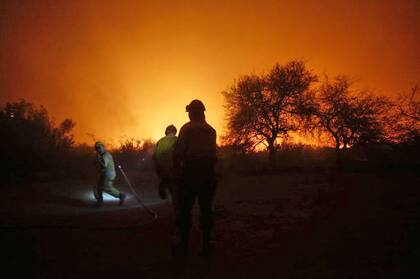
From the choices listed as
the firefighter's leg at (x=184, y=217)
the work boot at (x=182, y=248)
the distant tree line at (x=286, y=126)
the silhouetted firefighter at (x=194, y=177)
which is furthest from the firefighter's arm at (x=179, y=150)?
the distant tree line at (x=286, y=126)

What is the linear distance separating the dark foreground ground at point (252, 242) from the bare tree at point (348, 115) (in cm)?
1565

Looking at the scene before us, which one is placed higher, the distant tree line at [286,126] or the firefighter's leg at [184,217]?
the distant tree line at [286,126]

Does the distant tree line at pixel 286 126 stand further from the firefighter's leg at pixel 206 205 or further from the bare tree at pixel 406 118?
the firefighter's leg at pixel 206 205

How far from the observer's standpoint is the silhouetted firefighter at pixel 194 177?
203 inches

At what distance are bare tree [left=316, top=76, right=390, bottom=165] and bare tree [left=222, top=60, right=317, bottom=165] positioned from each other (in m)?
1.66

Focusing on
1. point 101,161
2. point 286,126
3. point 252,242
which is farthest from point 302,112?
point 252,242

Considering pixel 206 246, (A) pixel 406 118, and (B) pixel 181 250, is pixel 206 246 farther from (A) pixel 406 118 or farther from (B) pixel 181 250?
(A) pixel 406 118

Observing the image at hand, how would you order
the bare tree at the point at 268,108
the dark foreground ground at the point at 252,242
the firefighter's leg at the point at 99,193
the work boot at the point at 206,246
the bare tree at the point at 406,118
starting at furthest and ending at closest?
the bare tree at the point at 268,108, the bare tree at the point at 406,118, the firefighter's leg at the point at 99,193, the work boot at the point at 206,246, the dark foreground ground at the point at 252,242

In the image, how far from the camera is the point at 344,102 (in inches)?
1009

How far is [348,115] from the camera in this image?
81.9 feet

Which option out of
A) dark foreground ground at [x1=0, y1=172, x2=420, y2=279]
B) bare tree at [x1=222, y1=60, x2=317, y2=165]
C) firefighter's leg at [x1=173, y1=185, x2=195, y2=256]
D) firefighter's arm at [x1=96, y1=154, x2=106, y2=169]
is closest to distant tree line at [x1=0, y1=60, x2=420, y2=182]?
bare tree at [x1=222, y1=60, x2=317, y2=165]

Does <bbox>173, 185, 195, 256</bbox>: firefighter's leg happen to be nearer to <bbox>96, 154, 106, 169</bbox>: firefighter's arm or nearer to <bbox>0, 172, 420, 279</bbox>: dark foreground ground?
<bbox>0, 172, 420, 279</bbox>: dark foreground ground

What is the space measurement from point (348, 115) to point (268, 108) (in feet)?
18.1

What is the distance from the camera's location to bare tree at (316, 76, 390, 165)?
80.8 feet
